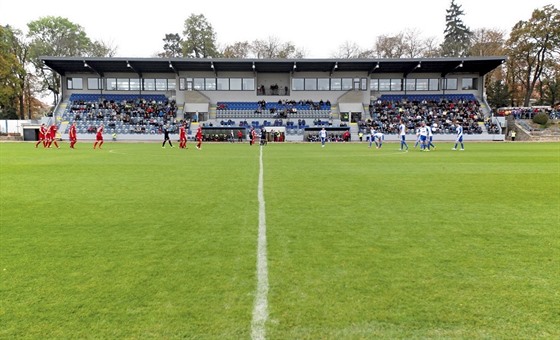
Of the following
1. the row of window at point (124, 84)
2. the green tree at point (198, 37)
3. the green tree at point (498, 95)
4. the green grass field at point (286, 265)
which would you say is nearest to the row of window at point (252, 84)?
the row of window at point (124, 84)

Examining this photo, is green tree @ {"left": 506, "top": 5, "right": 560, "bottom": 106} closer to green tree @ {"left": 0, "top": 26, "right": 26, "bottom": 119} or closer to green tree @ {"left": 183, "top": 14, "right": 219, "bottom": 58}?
green tree @ {"left": 183, "top": 14, "right": 219, "bottom": 58}

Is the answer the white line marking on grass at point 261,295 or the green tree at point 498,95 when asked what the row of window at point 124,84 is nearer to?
the green tree at point 498,95

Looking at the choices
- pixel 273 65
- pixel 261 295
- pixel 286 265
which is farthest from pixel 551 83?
pixel 261 295

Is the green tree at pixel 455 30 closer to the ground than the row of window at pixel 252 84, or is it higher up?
higher up

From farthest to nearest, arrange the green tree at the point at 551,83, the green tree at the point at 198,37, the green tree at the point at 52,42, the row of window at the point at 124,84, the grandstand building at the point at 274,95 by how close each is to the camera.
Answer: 1. the green tree at the point at 198,37
2. the green tree at the point at 52,42
3. the green tree at the point at 551,83
4. the row of window at the point at 124,84
5. the grandstand building at the point at 274,95

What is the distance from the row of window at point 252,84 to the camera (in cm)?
5938

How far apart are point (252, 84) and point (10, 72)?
36.3m

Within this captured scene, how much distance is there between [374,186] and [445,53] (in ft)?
253

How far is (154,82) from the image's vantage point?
60125 mm

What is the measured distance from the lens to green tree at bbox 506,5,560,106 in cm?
6316

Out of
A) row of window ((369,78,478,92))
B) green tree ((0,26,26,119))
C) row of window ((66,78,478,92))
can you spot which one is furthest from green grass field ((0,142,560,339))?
green tree ((0,26,26,119))

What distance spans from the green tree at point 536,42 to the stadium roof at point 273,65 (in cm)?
1285

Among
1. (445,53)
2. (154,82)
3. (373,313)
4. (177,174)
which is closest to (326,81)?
(154,82)

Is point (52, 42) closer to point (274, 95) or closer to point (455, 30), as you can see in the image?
point (274, 95)
